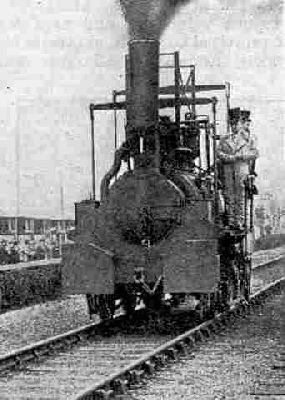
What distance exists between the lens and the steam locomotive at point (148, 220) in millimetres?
11656

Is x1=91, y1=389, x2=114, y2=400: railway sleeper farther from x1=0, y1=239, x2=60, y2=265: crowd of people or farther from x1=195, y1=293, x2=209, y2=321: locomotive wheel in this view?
x1=0, y1=239, x2=60, y2=265: crowd of people

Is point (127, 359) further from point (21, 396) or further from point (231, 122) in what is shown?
point (231, 122)

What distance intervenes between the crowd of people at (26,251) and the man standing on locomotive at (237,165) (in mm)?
11326

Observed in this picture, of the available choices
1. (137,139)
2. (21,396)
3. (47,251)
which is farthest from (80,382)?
(47,251)

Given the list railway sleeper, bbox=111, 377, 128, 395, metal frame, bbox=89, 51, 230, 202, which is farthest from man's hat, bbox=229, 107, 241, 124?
railway sleeper, bbox=111, 377, 128, 395

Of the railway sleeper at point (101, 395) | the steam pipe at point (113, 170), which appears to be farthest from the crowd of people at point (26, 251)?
the railway sleeper at point (101, 395)

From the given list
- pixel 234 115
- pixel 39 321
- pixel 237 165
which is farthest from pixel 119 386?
pixel 234 115

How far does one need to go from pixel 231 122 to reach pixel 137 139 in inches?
175

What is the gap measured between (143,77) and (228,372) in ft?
15.9

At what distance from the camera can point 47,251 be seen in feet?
108

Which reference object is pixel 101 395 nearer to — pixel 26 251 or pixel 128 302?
pixel 128 302

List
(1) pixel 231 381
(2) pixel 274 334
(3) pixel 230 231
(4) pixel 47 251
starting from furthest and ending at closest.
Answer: (4) pixel 47 251, (3) pixel 230 231, (2) pixel 274 334, (1) pixel 231 381

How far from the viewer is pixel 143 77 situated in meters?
11.8

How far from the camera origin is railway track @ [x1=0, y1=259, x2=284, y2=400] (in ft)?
25.0
